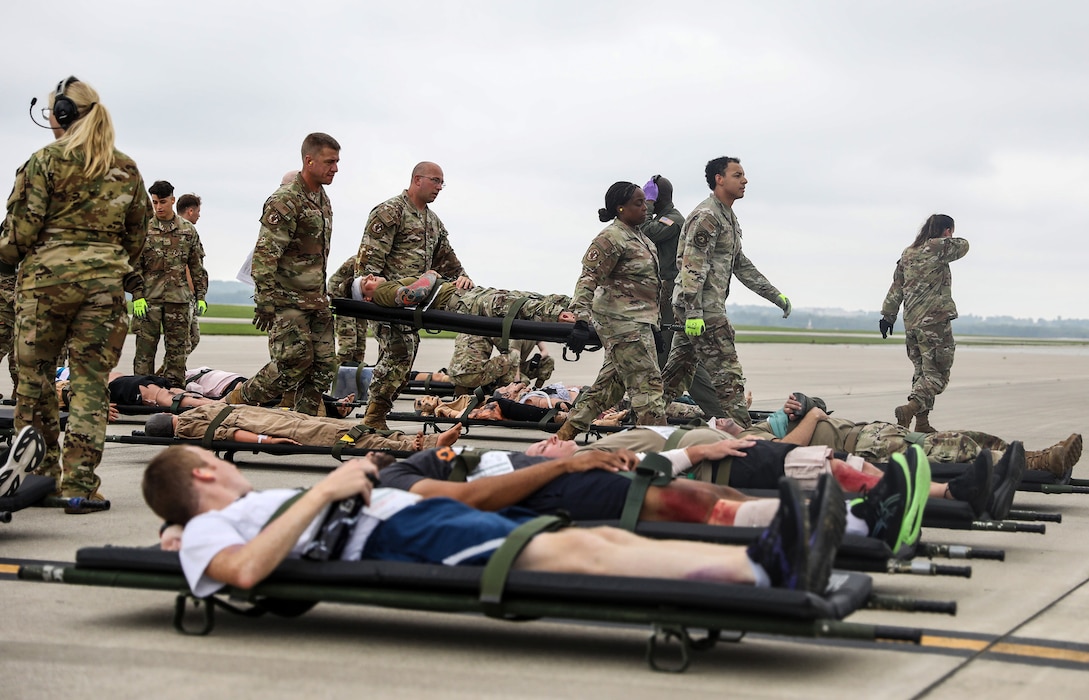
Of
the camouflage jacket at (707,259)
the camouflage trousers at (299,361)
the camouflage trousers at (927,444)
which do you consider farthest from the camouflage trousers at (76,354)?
the camouflage jacket at (707,259)

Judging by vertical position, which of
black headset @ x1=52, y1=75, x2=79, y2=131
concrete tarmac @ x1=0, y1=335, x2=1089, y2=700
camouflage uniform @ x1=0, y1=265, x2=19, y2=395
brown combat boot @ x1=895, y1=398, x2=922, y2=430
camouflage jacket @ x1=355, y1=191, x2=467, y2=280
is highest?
black headset @ x1=52, y1=75, x2=79, y2=131

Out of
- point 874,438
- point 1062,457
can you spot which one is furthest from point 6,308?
point 1062,457

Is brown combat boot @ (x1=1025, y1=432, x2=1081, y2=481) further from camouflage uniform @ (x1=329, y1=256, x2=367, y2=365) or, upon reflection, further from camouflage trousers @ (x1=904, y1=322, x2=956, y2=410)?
camouflage uniform @ (x1=329, y1=256, x2=367, y2=365)

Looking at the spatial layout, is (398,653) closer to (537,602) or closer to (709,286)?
(537,602)

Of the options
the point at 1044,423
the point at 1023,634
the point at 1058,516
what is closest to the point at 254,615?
the point at 1023,634

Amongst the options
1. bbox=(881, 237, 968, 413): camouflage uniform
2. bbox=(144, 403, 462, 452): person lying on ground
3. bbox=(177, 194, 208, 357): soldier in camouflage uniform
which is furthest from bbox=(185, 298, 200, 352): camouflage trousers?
bbox=(881, 237, 968, 413): camouflage uniform

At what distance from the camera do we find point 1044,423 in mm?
14508

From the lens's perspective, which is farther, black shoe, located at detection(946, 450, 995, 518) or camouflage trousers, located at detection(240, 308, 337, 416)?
camouflage trousers, located at detection(240, 308, 337, 416)

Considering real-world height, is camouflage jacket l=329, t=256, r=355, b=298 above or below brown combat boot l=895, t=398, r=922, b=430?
above

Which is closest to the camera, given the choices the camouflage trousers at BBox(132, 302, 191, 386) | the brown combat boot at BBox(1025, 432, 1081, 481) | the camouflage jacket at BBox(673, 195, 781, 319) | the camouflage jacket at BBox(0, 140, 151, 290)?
the camouflage jacket at BBox(0, 140, 151, 290)

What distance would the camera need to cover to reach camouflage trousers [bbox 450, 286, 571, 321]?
32.0ft

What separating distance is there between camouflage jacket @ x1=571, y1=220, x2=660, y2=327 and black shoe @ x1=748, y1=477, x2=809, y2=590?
18.5 ft

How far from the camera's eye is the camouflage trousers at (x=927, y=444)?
7.38m

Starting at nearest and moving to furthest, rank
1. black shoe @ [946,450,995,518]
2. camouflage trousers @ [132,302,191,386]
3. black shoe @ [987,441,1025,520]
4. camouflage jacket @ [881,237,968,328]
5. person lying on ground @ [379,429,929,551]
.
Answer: person lying on ground @ [379,429,929,551] < black shoe @ [946,450,995,518] < black shoe @ [987,441,1025,520] < camouflage jacket @ [881,237,968,328] < camouflage trousers @ [132,302,191,386]
